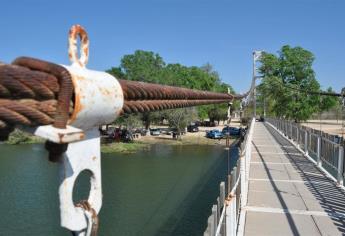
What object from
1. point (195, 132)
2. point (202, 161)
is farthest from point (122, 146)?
point (195, 132)

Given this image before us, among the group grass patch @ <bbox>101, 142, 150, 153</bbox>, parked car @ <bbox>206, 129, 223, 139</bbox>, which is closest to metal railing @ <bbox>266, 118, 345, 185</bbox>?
grass patch @ <bbox>101, 142, 150, 153</bbox>

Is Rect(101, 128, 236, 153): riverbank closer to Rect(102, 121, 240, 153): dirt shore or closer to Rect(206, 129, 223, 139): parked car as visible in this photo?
Rect(102, 121, 240, 153): dirt shore

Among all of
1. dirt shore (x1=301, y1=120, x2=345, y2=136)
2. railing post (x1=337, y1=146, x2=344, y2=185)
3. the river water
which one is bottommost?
the river water

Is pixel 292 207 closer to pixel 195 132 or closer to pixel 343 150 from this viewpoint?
pixel 343 150

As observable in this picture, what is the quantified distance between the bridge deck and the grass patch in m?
27.5

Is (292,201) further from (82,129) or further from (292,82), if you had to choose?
(292,82)

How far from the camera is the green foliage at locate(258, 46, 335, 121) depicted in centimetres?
4234

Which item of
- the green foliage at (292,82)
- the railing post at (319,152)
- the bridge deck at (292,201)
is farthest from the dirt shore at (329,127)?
the bridge deck at (292,201)

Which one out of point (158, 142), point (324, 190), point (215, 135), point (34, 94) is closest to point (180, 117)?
point (158, 142)

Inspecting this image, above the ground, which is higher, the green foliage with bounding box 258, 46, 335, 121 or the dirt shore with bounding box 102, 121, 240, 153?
the green foliage with bounding box 258, 46, 335, 121

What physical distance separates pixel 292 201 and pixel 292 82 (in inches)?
1474

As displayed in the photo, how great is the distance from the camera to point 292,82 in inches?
1704

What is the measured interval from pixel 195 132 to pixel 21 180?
33.1 metres

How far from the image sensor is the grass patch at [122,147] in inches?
1518
